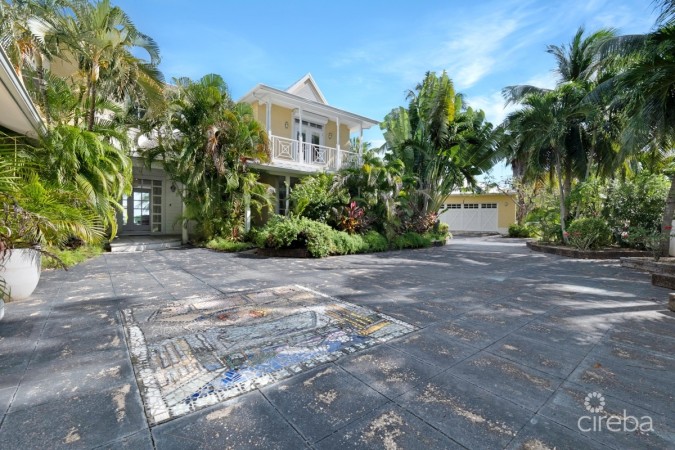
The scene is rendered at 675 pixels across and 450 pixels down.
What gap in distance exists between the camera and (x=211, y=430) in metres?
1.65

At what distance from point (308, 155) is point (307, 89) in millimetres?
4774

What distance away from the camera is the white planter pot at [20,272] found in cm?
382

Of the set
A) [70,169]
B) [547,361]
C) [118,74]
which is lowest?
[547,361]

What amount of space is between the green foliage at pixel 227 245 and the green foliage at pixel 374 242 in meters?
3.99

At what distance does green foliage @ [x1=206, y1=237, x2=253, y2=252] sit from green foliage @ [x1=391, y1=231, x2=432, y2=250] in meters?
5.23

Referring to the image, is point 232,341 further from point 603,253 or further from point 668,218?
point 603,253

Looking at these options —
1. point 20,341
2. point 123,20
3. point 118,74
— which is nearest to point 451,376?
point 20,341

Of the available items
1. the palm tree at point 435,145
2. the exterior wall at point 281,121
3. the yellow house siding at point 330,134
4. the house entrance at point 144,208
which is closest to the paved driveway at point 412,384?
the house entrance at point 144,208

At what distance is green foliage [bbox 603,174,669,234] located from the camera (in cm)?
905

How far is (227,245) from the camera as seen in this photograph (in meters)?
9.98

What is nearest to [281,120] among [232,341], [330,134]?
[330,134]

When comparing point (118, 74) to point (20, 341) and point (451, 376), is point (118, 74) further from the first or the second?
Result: point (451, 376)

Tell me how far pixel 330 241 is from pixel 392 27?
629cm

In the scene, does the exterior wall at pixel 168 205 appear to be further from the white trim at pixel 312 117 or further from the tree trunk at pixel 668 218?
the tree trunk at pixel 668 218
